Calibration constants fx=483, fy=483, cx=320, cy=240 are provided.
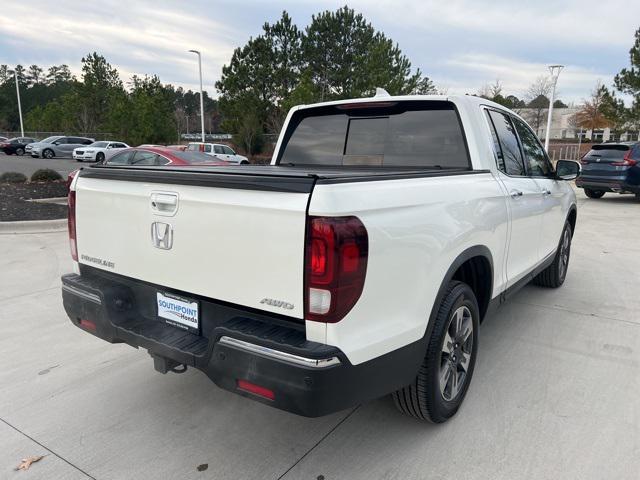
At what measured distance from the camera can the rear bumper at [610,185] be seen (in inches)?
517

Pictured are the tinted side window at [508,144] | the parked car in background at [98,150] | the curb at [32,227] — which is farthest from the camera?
the parked car in background at [98,150]

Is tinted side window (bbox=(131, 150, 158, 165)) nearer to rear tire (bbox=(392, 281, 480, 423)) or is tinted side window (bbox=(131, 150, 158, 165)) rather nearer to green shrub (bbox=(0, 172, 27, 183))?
green shrub (bbox=(0, 172, 27, 183))

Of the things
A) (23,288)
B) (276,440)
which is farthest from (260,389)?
(23,288)

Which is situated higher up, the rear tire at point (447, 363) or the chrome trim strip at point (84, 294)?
the chrome trim strip at point (84, 294)

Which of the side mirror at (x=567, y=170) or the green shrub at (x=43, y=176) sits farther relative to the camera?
the green shrub at (x=43, y=176)

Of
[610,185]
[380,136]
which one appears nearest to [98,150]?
[610,185]

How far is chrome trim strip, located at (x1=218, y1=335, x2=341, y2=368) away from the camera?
1.96 metres

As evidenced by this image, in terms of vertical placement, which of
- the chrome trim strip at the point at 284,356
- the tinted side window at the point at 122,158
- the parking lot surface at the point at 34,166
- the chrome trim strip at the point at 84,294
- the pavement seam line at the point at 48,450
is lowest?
the parking lot surface at the point at 34,166

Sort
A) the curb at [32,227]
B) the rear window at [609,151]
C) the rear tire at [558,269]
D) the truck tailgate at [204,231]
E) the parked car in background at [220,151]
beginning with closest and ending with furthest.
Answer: the truck tailgate at [204,231], the rear tire at [558,269], the curb at [32,227], the rear window at [609,151], the parked car in background at [220,151]

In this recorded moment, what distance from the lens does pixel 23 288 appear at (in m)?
5.42

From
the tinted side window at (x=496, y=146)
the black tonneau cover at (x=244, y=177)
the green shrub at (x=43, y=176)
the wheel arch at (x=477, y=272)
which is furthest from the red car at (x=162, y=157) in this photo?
the wheel arch at (x=477, y=272)

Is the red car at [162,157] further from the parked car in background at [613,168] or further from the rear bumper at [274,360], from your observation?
the parked car in background at [613,168]

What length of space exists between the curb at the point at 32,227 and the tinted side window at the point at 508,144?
757 centimetres

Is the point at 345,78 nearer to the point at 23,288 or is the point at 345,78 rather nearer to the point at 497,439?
the point at 23,288
